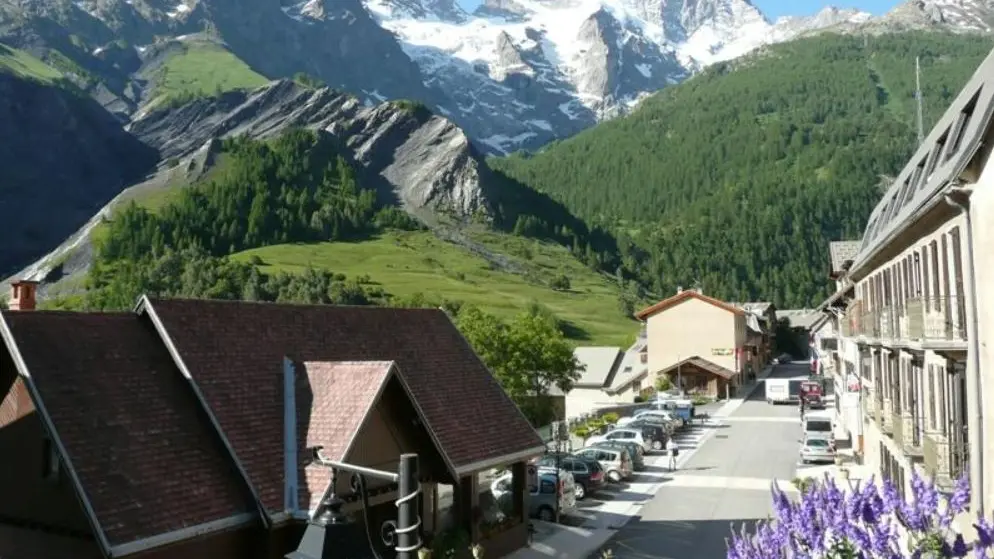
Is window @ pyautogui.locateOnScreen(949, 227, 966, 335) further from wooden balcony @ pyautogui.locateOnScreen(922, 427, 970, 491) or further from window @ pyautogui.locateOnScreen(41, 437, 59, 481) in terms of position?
window @ pyautogui.locateOnScreen(41, 437, 59, 481)

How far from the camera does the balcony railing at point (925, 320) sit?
18642mm

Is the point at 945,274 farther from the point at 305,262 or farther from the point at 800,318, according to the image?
the point at 305,262

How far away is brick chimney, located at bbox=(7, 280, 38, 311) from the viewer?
2172cm

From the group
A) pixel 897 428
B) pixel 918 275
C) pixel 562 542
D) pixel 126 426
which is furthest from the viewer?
pixel 562 542

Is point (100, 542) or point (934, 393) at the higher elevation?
point (934, 393)

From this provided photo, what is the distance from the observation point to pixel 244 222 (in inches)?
7313

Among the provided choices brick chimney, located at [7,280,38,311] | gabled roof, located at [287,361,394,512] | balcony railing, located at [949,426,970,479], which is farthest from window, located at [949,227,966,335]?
brick chimney, located at [7,280,38,311]

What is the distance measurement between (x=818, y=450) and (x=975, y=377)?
27.7 m

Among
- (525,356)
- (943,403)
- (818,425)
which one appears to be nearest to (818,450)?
(818,425)

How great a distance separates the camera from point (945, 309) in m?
19.6

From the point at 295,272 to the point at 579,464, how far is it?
119995 millimetres

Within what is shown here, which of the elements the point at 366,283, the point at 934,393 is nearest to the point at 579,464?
the point at 934,393

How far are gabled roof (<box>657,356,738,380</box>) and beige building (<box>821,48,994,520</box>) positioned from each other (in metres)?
51.6

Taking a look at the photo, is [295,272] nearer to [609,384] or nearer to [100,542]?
[609,384]
